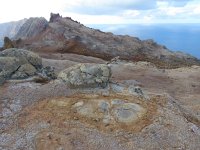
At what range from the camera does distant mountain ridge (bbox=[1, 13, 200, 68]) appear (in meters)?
80.2

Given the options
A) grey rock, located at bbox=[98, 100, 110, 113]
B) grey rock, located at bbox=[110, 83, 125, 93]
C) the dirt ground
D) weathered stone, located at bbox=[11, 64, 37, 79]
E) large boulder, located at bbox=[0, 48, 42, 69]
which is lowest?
the dirt ground

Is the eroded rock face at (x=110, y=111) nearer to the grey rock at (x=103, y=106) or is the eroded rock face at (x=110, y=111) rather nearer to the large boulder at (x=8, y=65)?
the grey rock at (x=103, y=106)

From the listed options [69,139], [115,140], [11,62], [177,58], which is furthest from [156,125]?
[177,58]

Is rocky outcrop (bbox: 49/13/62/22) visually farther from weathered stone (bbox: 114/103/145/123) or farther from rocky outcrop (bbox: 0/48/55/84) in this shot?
weathered stone (bbox: 114/103/145/123)

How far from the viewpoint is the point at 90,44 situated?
269 ft

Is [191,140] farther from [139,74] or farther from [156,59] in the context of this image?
[156,59]

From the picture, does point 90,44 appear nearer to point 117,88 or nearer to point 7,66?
point 7,66

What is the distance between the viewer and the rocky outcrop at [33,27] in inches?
3597

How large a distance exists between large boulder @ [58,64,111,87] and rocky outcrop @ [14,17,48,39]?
5591cm

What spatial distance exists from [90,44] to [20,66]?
45.8m

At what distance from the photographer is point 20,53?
125ft

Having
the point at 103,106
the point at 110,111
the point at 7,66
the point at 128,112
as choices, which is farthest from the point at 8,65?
the point at 128,112

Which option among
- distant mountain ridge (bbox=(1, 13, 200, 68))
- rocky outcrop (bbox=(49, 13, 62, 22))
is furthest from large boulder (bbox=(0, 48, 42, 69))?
rocky outcrop (bbox=(49, 13, 62, 22))

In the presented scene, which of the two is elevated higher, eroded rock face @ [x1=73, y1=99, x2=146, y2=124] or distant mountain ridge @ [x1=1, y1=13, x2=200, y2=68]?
eroded rock face @ [x1=73, y1=99, x2=146, y2=124]
